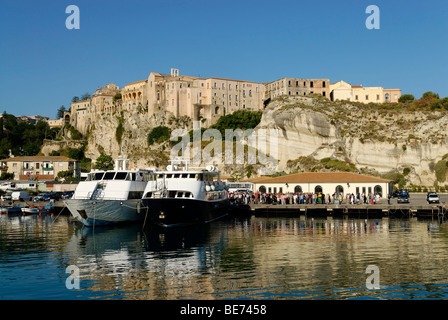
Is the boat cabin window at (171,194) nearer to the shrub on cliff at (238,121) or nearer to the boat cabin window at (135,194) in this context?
the boat cabin window at (135,194)

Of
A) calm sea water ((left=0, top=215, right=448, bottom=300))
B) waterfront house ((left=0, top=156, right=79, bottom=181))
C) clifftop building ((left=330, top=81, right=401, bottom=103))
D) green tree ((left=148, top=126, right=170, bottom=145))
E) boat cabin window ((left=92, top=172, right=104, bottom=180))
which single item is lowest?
calm sea water ((left=0, top=215, right=448, bottom=300))

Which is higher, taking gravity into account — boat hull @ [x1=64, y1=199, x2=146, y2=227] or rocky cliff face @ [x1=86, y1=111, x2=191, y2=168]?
rocky cliff face @ [x1=86, y1=111, x2=191, y2=168]

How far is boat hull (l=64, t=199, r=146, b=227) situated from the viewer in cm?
4628

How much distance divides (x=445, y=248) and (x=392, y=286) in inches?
497

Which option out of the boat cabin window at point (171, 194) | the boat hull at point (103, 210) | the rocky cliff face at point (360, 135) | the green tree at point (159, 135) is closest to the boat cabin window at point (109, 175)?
the boat hull at point (103, 210)

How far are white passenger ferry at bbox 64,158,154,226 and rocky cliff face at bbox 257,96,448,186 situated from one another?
51.6m

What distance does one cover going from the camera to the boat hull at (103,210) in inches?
1822

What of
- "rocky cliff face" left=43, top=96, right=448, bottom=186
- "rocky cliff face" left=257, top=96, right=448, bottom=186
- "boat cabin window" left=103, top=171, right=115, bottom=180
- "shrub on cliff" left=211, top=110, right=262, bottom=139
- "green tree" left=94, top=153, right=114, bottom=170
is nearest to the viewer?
"boat cabin window" left=103, top=171, right=115, bottom=180

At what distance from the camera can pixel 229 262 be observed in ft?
90.0

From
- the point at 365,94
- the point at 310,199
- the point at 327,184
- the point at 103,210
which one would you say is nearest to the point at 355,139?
the point at 365,94

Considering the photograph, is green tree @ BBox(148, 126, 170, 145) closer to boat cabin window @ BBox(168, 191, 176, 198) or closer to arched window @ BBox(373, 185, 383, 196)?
arched window @ BBox(373, 185, 383, 196)

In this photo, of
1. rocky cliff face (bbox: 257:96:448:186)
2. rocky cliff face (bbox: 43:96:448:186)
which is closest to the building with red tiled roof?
rocky cliff face (bbox: 43:96:448:186)

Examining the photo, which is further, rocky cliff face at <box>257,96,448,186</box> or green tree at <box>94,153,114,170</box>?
green tree at <box>94,153,114,170</box>

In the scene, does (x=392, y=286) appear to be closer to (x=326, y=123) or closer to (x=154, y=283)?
(x=154, y=283)
